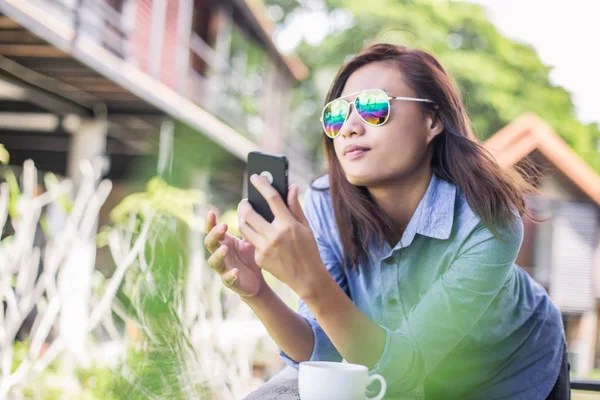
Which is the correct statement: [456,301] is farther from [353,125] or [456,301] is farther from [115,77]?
[115,77]

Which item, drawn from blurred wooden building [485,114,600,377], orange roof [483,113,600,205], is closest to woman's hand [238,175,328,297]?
orange roof [483,113,600,205]

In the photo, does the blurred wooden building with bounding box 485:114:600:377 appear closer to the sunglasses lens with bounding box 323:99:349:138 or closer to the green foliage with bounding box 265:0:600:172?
the green foliage with bounding box 265:0:600:172

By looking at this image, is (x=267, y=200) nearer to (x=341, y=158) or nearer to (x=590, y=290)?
(x=341, y=158)

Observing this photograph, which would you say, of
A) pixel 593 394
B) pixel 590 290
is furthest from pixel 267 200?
pixel 590 290

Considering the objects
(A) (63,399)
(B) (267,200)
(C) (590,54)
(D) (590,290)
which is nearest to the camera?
(B) (267,200)

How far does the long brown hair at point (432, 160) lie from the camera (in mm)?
1404

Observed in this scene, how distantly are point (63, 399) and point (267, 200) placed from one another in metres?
2.20

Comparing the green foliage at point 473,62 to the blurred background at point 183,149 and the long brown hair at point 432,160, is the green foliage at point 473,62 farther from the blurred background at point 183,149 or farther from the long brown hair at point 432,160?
the long brown hair at point 432,160

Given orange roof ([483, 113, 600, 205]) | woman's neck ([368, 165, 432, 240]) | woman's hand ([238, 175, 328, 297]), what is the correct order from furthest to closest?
orange roof ([483, 113, 600, 205]) → woman's neck ([368, 165, 432, 240]) → woman's hand ([238, 175, 328, 297])

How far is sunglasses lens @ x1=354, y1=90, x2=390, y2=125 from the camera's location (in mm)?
1351

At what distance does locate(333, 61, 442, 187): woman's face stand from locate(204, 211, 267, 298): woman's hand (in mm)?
296

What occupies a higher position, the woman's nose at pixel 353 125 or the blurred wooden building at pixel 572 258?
the woman's nose at pixel 353 125

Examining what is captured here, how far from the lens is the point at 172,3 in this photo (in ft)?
31.5

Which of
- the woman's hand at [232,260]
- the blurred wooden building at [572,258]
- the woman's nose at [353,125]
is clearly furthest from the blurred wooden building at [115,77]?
the blurred wooden building at [572,258]
